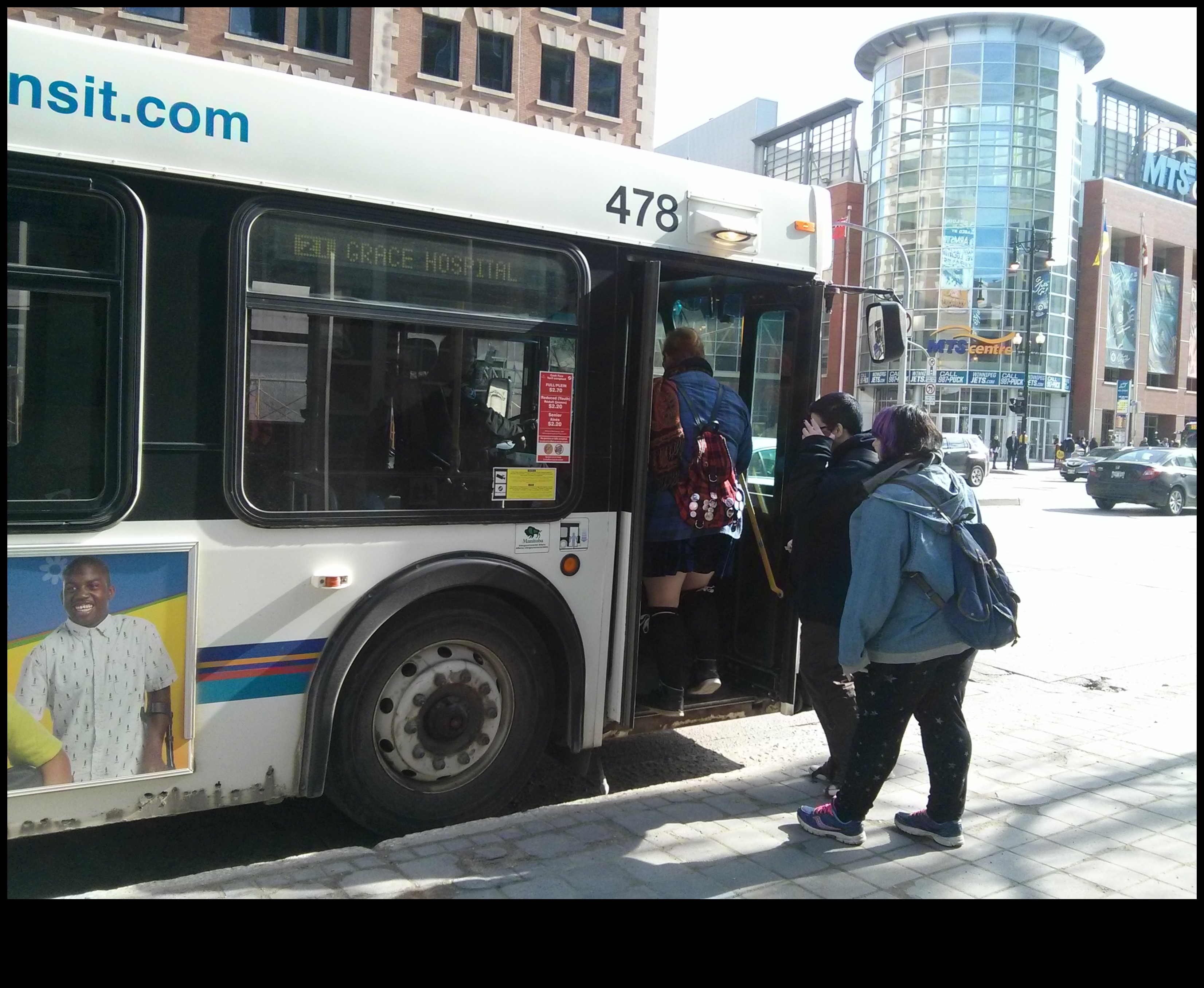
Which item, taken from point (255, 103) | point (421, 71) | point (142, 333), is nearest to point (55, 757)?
point (142, 333)

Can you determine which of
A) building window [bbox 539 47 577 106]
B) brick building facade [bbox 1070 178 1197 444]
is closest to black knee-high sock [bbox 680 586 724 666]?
building window [bbox 539 47 577 106]

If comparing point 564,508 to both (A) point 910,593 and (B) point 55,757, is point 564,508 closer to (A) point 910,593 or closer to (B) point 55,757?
(A) point 910,593

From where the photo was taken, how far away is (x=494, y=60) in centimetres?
3300

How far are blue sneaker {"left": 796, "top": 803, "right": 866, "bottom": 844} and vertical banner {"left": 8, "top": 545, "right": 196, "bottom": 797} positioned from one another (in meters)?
2.46

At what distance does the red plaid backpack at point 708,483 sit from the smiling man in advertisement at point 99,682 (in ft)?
7.85

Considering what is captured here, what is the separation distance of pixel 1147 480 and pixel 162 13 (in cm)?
2825

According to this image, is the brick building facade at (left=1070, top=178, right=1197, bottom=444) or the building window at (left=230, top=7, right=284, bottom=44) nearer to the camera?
the building window at (left=230, top=7, right=284, bottom=44)

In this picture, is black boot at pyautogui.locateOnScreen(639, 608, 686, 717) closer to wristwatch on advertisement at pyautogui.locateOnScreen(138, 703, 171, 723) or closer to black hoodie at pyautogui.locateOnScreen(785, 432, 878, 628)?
black hoodie at pyautogui.locateOnScreen(785, 432, 878, 628)

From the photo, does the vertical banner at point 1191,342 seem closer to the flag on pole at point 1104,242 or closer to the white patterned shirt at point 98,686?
the flag on pole at point 1104,242

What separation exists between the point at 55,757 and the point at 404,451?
1.66 m

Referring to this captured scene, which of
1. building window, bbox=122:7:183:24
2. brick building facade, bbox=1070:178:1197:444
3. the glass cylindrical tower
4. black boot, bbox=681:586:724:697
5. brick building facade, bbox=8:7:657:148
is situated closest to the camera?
black boot, bbox=681:586:724:697

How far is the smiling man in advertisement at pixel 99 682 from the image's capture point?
3402 mm

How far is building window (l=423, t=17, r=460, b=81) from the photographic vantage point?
31.8m

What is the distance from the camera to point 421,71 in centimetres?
3161
